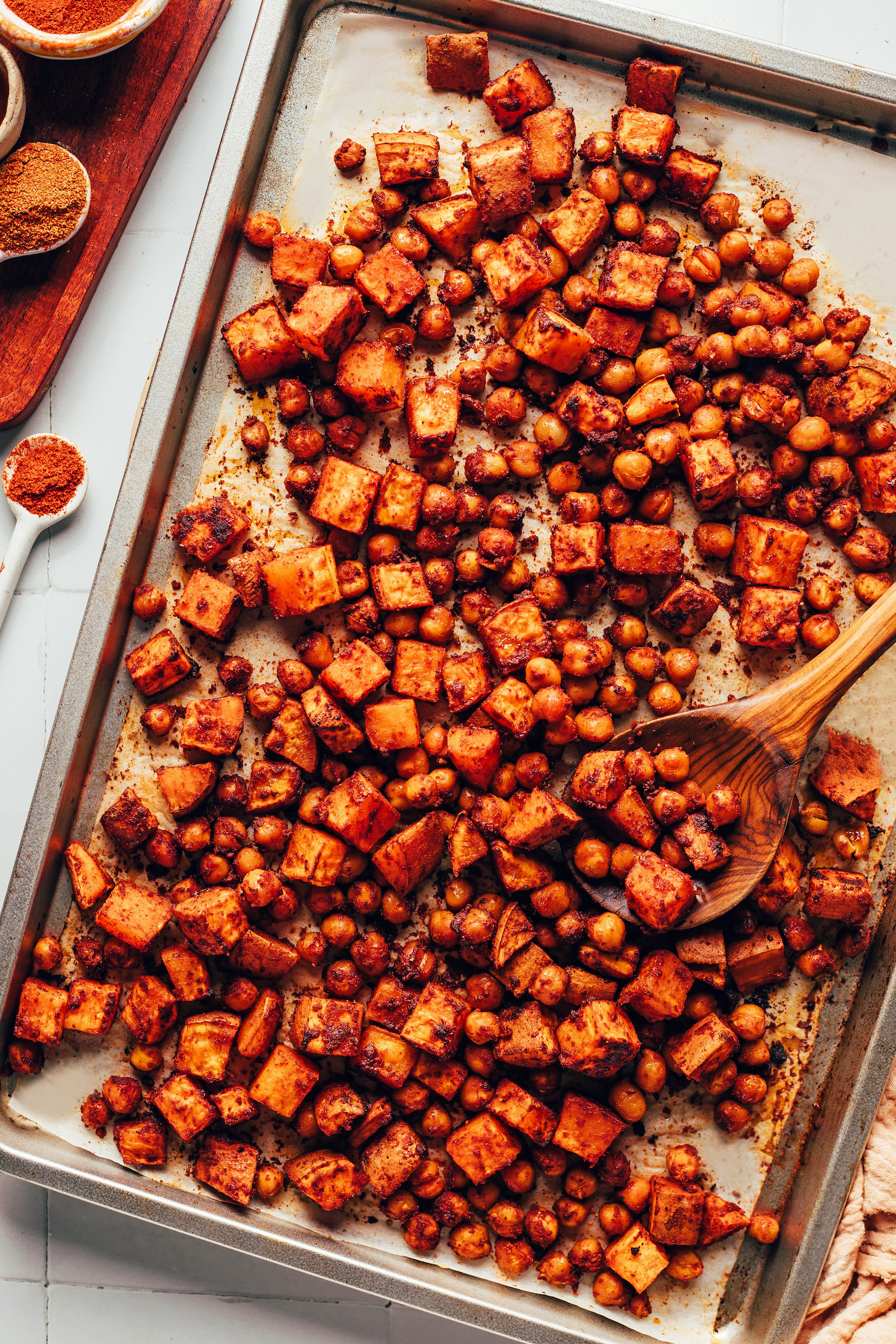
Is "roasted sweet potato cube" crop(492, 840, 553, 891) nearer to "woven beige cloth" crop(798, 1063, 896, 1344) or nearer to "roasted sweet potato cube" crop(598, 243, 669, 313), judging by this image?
"woven beige cloth" crop(798, 1063, 896, 1344)

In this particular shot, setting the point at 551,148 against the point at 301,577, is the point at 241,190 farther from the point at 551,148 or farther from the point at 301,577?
the point at 301,577

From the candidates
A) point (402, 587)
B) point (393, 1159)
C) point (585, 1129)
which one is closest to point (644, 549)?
point (402, 587)

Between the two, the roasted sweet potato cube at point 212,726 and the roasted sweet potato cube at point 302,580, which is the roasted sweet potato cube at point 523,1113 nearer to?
the roasted sweet potato cube at point 212,726

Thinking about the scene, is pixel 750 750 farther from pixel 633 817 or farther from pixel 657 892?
pixel 657 892

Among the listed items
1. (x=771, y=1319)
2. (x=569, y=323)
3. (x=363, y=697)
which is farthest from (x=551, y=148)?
(x=771, y=1319)

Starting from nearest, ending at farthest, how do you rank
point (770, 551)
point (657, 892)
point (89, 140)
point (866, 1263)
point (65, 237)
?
point (657, 892) → point (770, 551) → point (866, 1263) → point (65, 237) → point (89, 140)

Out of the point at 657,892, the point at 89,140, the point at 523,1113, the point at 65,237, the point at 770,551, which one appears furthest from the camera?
the point at 89,140
